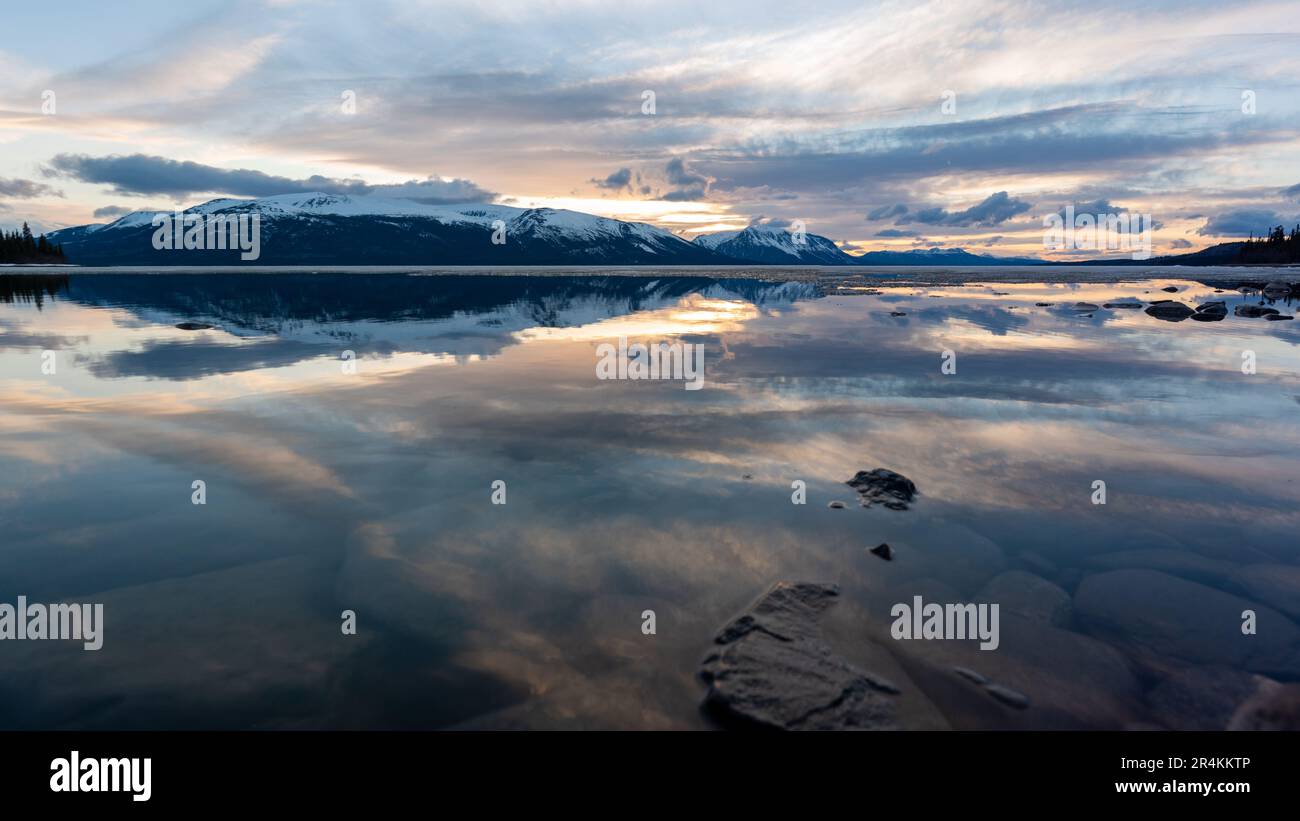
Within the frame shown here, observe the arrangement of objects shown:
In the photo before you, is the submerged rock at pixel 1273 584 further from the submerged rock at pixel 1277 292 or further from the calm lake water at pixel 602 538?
the submerged rock at pixel 1277 292

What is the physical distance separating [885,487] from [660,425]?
5.96m

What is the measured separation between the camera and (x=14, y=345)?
89.2 ft

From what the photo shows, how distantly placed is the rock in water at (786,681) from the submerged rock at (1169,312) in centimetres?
4834

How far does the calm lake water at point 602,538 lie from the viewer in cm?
641

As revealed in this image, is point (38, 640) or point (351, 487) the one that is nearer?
point (38, 640)

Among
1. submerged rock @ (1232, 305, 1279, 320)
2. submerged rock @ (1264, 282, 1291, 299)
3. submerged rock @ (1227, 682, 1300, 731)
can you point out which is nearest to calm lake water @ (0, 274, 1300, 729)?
submerged rock @ (1227, 682, 1300, 731)

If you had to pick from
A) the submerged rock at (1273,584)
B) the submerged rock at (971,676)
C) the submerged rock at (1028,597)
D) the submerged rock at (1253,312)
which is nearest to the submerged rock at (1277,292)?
the submerged rock at (1253,312)

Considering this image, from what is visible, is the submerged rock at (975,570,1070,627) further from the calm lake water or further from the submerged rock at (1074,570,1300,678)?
the submerged rock at (1074,570,1300,678)

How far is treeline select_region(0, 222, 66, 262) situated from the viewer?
16500 centimetres

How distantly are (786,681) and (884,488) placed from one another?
→ 5728mm
